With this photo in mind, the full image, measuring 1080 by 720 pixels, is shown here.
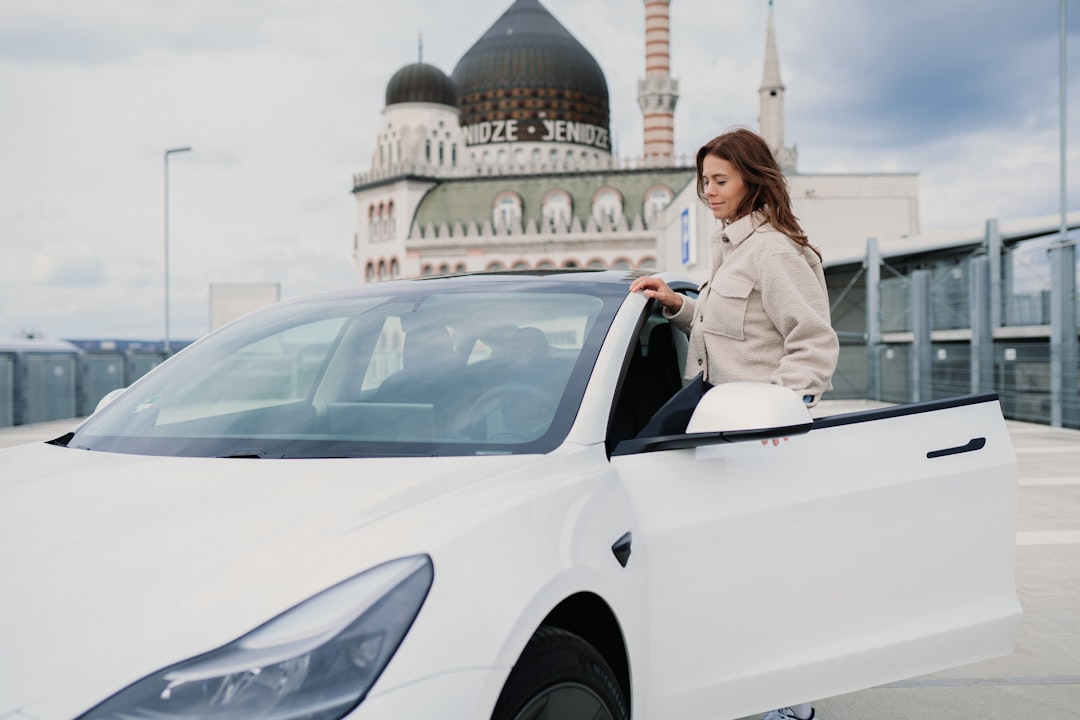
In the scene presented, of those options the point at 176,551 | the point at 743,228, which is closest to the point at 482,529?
the point at 176,551

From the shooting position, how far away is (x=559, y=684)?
2.07 m

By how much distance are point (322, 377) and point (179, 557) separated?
1.59 m

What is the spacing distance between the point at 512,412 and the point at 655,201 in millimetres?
82764

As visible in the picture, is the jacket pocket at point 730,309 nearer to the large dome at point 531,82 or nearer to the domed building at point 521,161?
the domed building at point 521,161

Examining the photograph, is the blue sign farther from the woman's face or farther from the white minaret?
the woman's face

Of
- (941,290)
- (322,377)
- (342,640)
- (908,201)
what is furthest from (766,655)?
(908,201)

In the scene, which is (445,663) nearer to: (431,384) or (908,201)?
(431,384)

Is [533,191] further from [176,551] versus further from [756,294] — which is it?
[176,551]

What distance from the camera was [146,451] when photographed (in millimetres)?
2730

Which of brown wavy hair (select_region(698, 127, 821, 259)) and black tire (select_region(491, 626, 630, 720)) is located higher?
brown wavy hair (select_region(698, 127, 821, 259))

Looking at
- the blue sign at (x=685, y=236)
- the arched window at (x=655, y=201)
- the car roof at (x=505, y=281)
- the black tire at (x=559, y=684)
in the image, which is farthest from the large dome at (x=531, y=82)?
the black tire at (x=559, y=684)

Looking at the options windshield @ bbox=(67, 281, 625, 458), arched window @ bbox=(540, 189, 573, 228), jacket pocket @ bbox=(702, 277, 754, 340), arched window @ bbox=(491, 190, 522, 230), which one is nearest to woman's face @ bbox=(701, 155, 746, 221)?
jacket pocket @ bbox=(702, 277, 754, 340)

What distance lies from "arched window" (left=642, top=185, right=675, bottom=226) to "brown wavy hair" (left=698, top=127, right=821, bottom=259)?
79584 mm

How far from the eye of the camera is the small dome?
91.8 m
